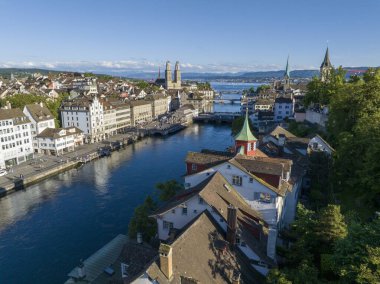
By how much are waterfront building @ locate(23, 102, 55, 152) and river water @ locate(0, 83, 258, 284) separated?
17.5m

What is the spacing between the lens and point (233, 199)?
29.4m

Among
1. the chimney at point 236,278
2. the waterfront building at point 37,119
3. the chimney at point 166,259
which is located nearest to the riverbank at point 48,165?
the waterfront building at point 37,119

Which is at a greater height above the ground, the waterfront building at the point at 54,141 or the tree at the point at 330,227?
the tree at the point at 330,227

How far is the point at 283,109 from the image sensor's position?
350ft

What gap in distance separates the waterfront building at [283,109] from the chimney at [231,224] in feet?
290

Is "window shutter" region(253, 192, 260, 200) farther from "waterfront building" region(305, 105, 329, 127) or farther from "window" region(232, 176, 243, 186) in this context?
"waterfront building" region(305, 105, 329, 127)

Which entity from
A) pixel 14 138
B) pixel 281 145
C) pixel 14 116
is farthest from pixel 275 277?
pixel 14 116

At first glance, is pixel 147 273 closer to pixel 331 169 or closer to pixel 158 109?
pixel 331 169

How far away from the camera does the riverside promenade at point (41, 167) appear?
6078cm

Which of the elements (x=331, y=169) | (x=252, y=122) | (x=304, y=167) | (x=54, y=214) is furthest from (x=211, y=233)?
(x=252, y=122)

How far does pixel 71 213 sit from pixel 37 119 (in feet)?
134

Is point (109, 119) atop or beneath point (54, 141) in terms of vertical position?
atop

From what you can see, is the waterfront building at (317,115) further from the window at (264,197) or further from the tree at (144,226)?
the tree at (144,226)

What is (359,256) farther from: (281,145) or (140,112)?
(140,112)
